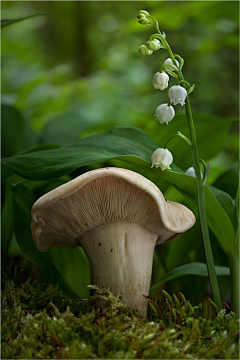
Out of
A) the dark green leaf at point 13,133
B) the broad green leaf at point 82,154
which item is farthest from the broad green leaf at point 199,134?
the dark green leaf at point 13,133

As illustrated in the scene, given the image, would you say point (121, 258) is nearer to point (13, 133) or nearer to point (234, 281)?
point (234, 281)

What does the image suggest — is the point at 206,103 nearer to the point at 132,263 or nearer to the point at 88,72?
the point at 88,72

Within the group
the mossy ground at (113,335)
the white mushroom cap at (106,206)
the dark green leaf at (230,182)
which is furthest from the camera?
the dark green leaf at (230,182)

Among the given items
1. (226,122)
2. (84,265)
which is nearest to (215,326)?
(84,265)

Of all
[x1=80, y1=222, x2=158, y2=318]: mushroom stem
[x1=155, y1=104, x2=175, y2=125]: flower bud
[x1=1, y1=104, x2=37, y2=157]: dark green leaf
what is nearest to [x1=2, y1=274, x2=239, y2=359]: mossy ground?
[x1=80, y1=222, x2=158, y2=318]: mushroom stem

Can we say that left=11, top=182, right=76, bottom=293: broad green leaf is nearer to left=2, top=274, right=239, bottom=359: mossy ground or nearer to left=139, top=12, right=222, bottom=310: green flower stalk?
left=2, top=274, right=239, bottom=359: mossy ground

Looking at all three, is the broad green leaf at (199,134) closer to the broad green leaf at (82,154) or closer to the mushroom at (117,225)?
the broad green leaf at (82,154)

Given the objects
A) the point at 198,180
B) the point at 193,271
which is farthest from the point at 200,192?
the point at 193,271
